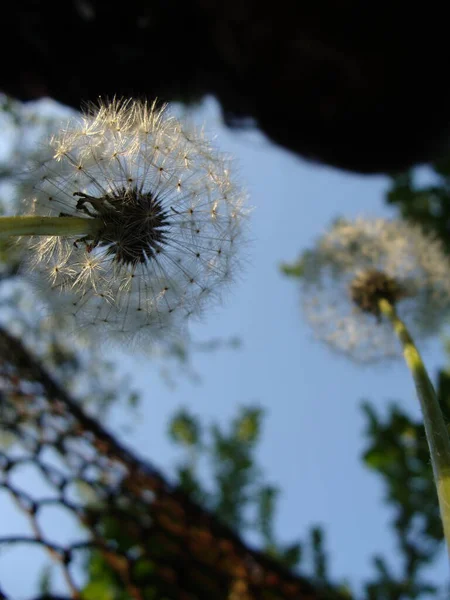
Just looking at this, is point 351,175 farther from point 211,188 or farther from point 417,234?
point 211,188

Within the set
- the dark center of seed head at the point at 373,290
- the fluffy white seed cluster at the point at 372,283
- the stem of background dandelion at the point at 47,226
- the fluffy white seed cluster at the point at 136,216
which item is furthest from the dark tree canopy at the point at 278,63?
the stem of background dandelion at the point at 47,226

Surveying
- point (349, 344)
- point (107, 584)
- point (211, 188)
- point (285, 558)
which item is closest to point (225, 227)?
point (211, 188)

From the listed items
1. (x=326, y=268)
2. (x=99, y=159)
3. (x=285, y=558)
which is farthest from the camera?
(x=285, y=558)

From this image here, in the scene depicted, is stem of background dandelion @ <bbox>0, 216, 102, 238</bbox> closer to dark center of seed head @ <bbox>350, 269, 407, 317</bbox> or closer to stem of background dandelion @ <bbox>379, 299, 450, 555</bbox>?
stem of background dandelion @ <bbox>379, 299, 450, 555</bbox>

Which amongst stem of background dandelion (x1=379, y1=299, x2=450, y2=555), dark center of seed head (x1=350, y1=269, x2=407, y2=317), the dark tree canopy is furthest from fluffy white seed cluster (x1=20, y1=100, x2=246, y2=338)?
the dark tree canopy

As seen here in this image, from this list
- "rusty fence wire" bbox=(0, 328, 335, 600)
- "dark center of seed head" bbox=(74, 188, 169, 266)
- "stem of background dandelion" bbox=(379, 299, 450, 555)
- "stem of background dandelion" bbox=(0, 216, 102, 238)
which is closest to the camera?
"stem of background dandelion" bbox=(379, 299, 450, 555)

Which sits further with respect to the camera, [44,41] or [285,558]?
[285,558]

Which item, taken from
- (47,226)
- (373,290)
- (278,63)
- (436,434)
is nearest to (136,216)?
(47,226)
